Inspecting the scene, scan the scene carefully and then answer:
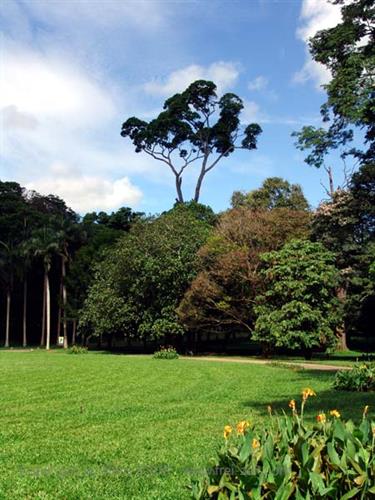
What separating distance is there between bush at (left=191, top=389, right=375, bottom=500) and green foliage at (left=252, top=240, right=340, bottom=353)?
19.7m

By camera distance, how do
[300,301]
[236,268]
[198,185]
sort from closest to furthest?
1. [300,301]
2. [236,268]
3. [198,185]

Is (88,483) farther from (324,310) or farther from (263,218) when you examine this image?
(263,218)

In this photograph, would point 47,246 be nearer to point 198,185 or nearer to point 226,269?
point 198,185

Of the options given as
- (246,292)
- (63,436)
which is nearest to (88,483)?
Answer: (63,436)

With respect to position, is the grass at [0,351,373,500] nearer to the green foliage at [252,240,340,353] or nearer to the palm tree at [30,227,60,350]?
the green foliage at [252,240,340,353]

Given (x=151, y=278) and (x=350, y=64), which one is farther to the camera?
(x=151, y=278)

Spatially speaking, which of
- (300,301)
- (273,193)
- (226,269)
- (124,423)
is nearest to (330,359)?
(300,301)

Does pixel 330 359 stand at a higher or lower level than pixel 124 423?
higher

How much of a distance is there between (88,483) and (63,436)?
2183mm

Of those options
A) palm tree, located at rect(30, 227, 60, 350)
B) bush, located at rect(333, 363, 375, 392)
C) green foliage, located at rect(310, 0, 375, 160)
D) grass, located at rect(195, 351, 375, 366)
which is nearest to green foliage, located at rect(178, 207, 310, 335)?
grass, located at rect(195, 351, 375, 366)

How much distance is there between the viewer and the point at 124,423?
Answer: 7668 mm

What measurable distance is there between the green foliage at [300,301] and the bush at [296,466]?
774 inches

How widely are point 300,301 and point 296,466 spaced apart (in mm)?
20461

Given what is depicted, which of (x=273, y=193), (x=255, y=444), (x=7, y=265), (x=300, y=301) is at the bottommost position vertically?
(x=255, y=444)
